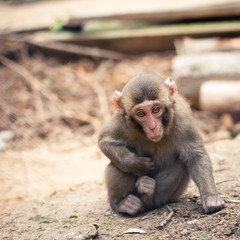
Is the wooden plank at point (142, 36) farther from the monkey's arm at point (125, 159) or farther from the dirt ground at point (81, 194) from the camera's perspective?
the monkey's arm at point (125, 159)

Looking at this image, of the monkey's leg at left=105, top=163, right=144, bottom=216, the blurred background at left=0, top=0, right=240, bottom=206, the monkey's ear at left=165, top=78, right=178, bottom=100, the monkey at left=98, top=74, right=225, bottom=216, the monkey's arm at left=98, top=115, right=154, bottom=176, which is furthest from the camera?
the blurred background at left=0, top=0, right=240, bottom=206

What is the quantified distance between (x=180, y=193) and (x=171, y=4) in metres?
7.27

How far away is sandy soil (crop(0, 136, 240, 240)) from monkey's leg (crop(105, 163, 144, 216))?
136 mm

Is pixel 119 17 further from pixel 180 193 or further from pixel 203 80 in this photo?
pixel 180 193

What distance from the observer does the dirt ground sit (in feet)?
14.3

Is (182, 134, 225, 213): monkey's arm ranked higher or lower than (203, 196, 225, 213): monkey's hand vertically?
higher

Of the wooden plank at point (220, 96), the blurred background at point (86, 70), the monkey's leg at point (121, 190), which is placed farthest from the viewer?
the wooden plank at point (220, 96)

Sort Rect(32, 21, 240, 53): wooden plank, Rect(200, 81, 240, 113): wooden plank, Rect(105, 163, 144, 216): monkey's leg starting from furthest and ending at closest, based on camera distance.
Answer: Rect(32, 21, 240, 53): wooden plank
Rect(200, 81, 240, 113): wooden plank
Rect(105, 163, 144, 216): monkey's leg

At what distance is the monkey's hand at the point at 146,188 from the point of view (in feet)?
16.3

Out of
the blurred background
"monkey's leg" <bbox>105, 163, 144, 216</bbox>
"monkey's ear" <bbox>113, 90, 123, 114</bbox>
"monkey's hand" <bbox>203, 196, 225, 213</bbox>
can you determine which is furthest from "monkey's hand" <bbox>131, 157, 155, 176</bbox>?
the blurred background

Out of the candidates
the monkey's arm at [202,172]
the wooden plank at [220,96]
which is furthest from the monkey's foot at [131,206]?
the wooden plank at [220,96]

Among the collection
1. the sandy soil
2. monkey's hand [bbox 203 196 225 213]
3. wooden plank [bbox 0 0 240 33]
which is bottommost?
the sandy soil

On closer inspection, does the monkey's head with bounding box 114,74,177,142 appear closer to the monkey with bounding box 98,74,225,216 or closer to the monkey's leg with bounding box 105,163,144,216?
the monkey with bounding box 98,74,225,216

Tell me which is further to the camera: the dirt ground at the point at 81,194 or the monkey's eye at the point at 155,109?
the monkey's eye at the point at 155,109
